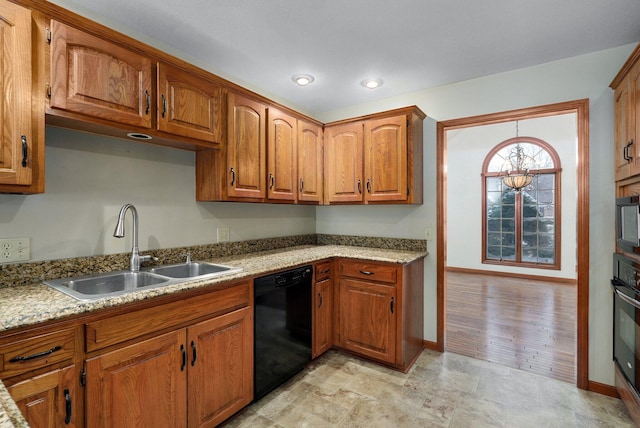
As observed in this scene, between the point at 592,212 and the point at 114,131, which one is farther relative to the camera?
the point at 592,212

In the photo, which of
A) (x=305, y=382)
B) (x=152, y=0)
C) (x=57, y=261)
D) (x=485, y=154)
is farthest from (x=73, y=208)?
(x=485, y=154)

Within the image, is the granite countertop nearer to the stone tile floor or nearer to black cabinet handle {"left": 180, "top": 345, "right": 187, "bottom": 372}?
black cabinet handle {"left": 180, "top": 345, "right": 187, "bottom": 372}

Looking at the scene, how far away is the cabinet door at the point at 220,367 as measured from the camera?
66.1 inches

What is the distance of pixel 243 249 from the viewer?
280 cm

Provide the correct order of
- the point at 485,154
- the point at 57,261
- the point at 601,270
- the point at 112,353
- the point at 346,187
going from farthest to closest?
the point at 485,154, the point at 346,187, the point at 601,270, the point at 57,261, the point at 112,353

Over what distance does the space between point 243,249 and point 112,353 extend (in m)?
1.49

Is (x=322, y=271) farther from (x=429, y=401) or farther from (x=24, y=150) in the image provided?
(x=24, y=150)

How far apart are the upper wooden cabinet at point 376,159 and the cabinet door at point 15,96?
231cm

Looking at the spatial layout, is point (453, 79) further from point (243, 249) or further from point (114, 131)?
point (114, 131)

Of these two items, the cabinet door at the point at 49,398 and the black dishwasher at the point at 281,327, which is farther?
the black dishwasher at the point at 281,327

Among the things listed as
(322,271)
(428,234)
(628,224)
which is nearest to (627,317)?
(628,224)

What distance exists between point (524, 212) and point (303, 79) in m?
5.32

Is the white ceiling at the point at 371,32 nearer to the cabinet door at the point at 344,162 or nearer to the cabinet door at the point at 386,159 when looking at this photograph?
the cabinet door at the point at 386,159

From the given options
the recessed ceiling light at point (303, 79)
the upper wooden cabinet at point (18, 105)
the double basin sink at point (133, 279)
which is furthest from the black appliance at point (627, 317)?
the upper wooden cabinet at point (18, 105)
